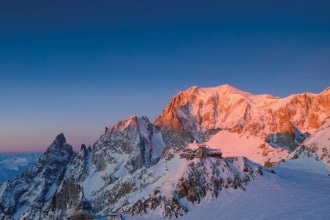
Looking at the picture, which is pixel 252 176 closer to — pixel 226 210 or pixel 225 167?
pixel 225 167

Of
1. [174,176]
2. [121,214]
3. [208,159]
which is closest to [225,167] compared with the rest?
[208,159]

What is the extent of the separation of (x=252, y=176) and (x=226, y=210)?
956 inches

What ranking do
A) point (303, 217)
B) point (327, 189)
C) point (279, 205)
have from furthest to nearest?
point (327, 189) → point (279, 205) → point (303, 217)

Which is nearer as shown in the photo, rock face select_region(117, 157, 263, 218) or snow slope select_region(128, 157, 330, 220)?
snow slope select_region(128, 157, 330, 220)

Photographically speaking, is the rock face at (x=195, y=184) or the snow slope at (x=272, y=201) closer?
the snow slope at (x=272, y=201)

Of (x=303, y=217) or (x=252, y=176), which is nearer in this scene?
(x=303, y=217)

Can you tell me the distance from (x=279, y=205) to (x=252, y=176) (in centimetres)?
2232

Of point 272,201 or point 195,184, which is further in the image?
point 195,184

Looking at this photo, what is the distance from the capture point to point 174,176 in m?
120

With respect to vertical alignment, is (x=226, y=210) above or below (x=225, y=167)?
below

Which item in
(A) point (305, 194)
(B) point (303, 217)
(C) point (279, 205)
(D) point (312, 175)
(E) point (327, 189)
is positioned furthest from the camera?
(D) point (312, 175)

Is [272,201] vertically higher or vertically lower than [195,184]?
lower

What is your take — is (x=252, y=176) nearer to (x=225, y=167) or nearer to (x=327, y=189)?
(x=225, y=167)

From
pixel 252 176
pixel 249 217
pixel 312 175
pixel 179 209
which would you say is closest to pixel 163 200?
pixel 179 209
